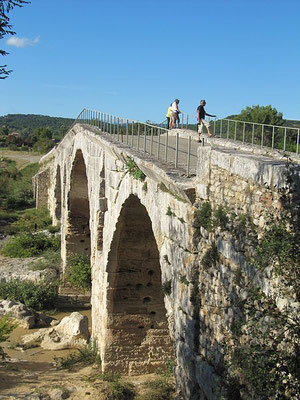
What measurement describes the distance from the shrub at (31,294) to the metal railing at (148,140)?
222 inches

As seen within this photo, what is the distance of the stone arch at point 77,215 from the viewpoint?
60.0ft

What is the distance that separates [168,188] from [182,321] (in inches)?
67.6

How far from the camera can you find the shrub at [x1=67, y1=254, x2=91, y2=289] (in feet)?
56.4

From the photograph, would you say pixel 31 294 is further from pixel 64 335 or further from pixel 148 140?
pixel 148 140

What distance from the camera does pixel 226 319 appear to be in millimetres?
4449

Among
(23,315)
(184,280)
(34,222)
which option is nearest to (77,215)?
(23,315)

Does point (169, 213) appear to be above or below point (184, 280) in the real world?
above

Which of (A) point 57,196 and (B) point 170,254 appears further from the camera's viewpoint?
(A) point 57,196

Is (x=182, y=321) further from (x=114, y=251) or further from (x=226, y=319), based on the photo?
(x=114, y=251)

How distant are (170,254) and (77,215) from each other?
12.9 m

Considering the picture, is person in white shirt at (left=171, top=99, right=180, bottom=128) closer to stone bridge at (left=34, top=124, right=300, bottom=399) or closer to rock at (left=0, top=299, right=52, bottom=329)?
stone bridge at (left=34, top=124, right=300, bottom=399)

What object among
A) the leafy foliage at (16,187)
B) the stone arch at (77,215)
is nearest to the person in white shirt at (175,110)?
the stone arch at (77,215)

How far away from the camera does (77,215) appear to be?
1850 cm

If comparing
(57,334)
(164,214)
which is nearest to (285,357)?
(164,214)
